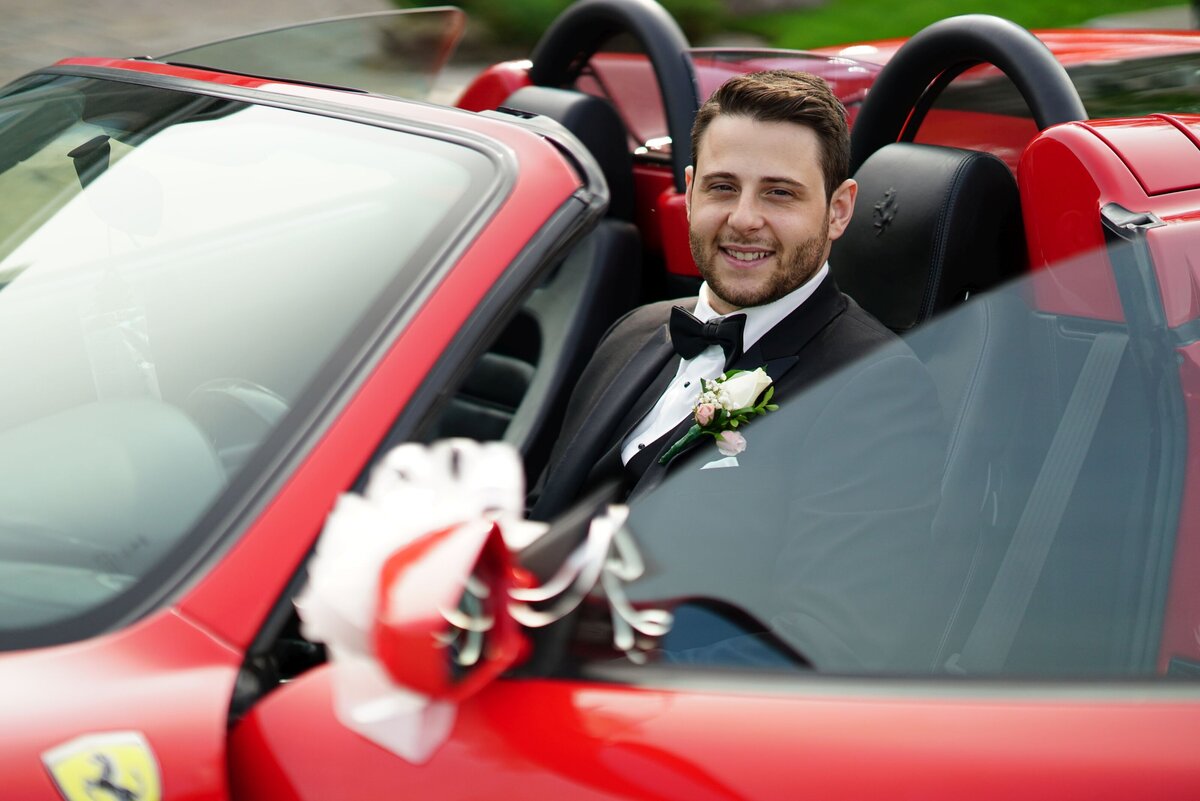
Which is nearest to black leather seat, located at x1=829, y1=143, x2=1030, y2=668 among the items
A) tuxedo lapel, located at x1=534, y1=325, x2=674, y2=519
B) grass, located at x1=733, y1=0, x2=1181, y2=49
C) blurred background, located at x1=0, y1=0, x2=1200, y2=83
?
tuxedo lapel, located at x1=534, y1=325, x2=674, y2=519

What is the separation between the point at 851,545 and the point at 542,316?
35.4 inches

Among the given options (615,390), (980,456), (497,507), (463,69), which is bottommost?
(463,69)

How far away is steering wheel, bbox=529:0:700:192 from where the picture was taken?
9.69 ft

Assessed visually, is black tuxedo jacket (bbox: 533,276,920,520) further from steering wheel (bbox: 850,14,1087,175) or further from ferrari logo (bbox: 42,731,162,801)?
ferrari logo (bbox: 42,731,162,801)

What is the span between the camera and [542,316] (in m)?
2.09

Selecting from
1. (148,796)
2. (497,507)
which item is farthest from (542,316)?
(148,796)

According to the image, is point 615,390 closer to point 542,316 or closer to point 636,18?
point 542,316

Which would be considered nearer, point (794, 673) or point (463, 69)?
point (794, 673)

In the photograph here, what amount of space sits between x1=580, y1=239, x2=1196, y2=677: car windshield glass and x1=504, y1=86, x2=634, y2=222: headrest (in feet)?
4.61

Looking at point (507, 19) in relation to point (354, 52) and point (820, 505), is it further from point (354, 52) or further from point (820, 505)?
point (820, 505)

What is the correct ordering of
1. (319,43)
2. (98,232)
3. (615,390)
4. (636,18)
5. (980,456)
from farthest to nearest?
(636,18) < (319,43) < (615,390) < (98,232) < (980,456)

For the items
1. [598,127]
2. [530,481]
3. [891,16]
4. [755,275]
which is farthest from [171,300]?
[891,16]

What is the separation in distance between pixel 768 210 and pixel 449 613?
1.05 meters

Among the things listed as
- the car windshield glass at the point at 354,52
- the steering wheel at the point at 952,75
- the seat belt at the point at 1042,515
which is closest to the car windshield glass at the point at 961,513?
the seat belt at the point at 1042,515
